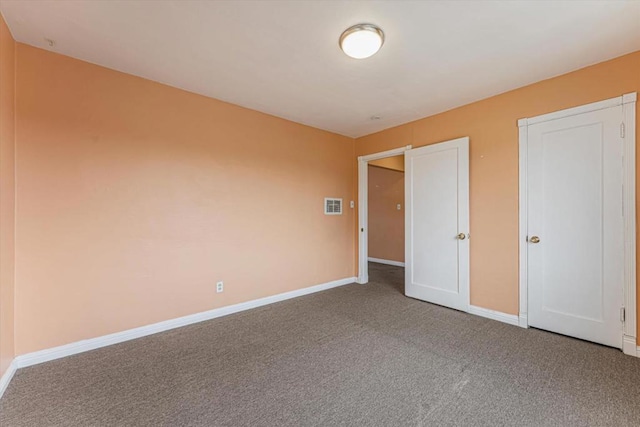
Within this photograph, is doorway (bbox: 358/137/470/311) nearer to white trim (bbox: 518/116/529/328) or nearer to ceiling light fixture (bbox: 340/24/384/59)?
white trim (bbox: 518/116/529/328)

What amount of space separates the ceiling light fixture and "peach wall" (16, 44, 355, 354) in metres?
1.81

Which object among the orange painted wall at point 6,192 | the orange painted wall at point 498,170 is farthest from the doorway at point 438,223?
the orange painted wall at point 6,192

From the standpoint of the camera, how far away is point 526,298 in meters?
2.87

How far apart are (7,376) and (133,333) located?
0.81 m

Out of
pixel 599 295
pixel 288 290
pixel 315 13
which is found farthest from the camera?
pixel 288 290

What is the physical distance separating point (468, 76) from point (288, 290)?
10.9 ft

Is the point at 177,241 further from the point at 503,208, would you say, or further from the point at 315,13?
the point at 503,208

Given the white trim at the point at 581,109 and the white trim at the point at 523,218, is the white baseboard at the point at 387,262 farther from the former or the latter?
the white trim at the point at 581,109

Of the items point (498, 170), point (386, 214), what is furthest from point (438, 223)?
point (386, 214)

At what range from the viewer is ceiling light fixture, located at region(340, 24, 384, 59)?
1958 mm

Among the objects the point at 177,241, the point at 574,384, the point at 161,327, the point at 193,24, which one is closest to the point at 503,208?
the point at 574,384

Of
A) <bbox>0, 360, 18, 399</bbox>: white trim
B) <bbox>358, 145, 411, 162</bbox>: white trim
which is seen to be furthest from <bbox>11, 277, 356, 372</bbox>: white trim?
<bbox>358, 145, 411, 162</bbox>: white trim

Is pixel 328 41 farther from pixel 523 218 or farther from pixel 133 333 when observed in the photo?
pixel 133 333

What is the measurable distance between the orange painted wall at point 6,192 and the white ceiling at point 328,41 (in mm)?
251
